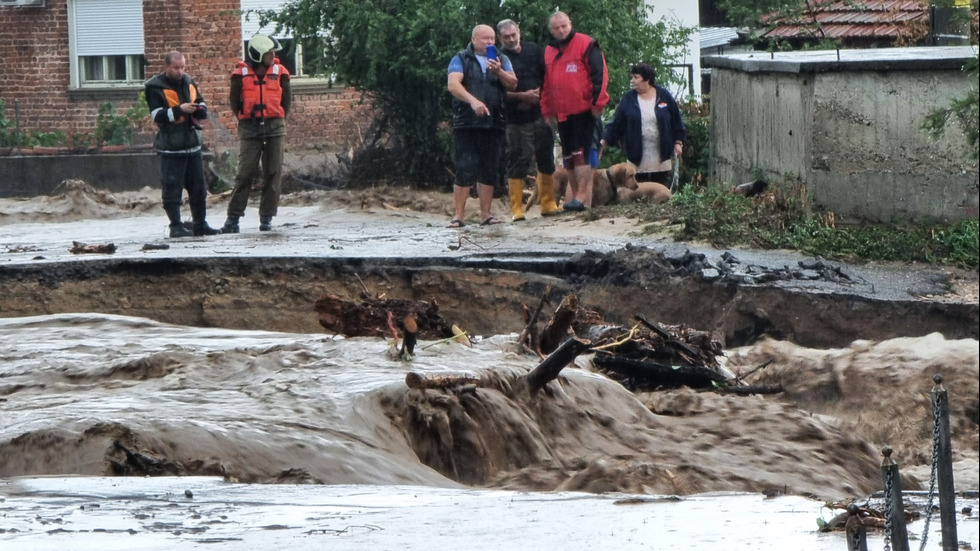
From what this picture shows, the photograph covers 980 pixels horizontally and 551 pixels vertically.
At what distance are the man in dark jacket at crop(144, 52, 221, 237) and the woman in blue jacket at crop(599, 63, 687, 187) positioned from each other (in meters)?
4.02

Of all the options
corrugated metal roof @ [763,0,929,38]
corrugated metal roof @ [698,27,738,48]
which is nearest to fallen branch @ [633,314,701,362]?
corrugated metal roof @ [763,0,929,38]

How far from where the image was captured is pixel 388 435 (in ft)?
20.9

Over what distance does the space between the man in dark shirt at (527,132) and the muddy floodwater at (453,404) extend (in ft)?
3.89

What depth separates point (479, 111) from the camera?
1262 cm

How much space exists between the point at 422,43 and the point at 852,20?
335 inches

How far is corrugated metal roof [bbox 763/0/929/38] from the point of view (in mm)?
21016

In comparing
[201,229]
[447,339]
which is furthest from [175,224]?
[447,339]

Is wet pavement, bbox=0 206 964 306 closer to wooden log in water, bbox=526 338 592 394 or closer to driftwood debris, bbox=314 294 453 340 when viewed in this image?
driftwood debris, bbox=314 294 453 340

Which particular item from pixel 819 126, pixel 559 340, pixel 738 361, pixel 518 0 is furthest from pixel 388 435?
pixel 518 0

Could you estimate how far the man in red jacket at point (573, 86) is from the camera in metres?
13.0

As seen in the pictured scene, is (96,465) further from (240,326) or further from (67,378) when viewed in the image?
(240,326)

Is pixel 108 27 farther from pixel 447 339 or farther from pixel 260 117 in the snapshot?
pixel 447 339

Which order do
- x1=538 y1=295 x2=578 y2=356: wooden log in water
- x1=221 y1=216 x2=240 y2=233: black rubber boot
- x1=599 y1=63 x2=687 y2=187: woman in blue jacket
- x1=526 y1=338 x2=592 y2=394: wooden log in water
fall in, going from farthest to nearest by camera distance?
1. x1=599 y1=63 x2=687 y2=187: woman in blue jacket
2. x1=221 y1=216 x2=240 y2=233: black rubber boot
3. x1=538 y1=295 x2=578 y2=356: wooden log in water
4. x1=526 y1=338 x2=592 y2=394: wooden log in water

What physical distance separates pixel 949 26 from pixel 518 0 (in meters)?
6.70
